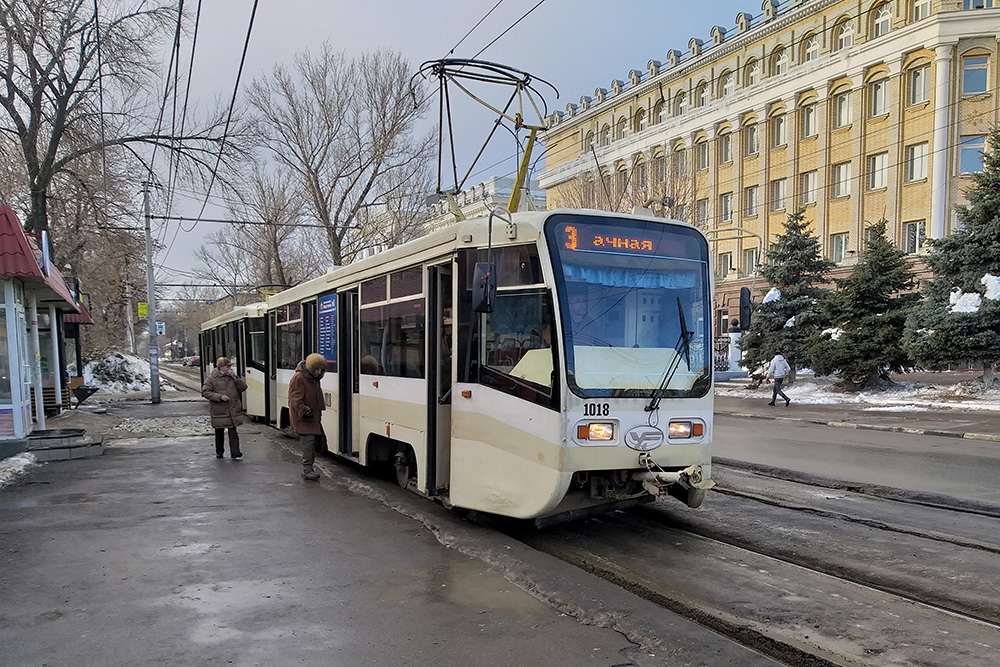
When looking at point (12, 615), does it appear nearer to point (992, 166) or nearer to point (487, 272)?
point (487, 272)

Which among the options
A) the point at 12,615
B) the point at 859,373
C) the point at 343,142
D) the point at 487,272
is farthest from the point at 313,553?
the point at 343,142

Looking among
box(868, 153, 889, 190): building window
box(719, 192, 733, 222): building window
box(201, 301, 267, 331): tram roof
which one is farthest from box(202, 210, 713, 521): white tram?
box(719, 192, 733, 222): building window

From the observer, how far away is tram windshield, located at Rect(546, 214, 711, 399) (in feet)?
20.6

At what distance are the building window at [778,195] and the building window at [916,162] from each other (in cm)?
725

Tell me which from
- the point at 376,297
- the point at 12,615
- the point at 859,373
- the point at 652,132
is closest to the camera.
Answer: the point at 12,615

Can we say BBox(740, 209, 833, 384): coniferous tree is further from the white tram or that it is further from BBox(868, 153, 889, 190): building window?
the white tram

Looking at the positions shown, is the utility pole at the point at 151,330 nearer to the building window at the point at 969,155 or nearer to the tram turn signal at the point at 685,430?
the tram turn signal at the point at 685,430

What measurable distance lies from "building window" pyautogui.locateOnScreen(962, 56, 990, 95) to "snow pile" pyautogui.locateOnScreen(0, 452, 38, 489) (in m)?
38.9

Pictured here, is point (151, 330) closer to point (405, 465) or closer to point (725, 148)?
point (405, 465)

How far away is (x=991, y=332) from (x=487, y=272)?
1883cm

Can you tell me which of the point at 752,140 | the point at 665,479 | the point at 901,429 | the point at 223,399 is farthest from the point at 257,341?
the point at 752,140

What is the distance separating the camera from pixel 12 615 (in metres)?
4.94

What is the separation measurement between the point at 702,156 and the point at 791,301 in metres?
21.8

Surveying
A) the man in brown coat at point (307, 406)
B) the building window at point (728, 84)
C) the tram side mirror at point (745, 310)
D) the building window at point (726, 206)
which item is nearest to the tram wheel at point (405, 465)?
the man in brown coat at point (307, 406)
